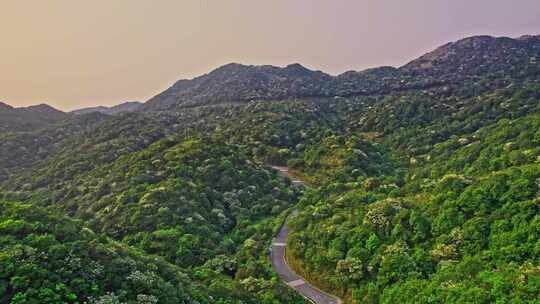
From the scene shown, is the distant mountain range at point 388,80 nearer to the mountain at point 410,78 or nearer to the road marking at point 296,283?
the mountain at point 410,78

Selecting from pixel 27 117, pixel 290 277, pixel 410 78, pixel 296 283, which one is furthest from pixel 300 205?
pixel 27 117

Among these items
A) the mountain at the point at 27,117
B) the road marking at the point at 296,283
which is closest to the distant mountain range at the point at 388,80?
the mountain at the point at 27,117

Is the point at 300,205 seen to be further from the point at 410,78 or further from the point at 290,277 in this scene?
the point at 410,78

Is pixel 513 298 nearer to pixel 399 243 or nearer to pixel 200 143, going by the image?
pixel 399 243

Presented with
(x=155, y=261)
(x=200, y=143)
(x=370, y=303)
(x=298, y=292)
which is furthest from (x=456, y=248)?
(x=200, y=143)

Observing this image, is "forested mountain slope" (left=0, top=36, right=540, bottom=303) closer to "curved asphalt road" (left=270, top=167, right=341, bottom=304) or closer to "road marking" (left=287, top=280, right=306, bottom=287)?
"curved asphalt road" (left=270, top=167, right=341, bottom=304)

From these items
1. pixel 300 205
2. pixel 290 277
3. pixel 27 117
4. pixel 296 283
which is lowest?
pixel 296 283

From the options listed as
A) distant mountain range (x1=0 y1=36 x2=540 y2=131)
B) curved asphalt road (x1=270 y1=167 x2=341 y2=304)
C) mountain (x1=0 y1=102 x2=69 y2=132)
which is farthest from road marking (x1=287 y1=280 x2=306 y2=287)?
mountain (x1=0 y1=102 x2=69 y2=132)
